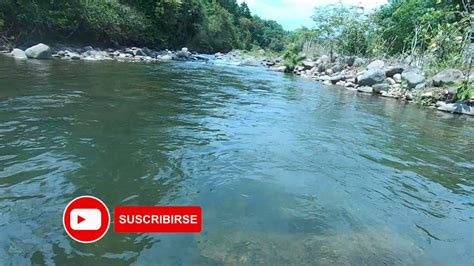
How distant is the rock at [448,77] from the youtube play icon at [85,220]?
12.6 metres

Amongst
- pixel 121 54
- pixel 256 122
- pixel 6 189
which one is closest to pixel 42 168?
pixel 6 189

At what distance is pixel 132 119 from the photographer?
6.56 metres

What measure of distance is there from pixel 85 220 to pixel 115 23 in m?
23.6

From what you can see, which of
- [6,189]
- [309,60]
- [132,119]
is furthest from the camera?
[309,60]

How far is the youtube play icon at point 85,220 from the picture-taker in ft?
7.79

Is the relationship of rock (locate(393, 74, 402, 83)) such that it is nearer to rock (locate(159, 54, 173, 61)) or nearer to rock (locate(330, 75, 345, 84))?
rock (locate(330, 75, 345, 84))

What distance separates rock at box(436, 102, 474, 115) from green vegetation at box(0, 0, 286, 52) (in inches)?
737

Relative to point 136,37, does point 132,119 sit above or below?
below

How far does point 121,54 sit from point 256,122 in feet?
52.5

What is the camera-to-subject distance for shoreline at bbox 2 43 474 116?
12.0m

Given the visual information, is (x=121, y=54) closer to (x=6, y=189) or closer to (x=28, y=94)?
(x=28, y=94)

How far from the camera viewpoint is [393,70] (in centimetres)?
1559

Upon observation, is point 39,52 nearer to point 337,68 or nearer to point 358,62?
point 337,68

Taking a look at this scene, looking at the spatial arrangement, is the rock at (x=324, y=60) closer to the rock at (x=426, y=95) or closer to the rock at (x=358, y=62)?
the rock at (x=358, y=62)
